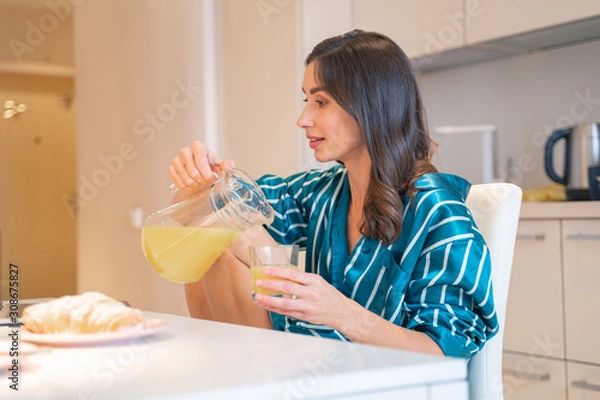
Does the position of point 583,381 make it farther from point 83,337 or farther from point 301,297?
point 83,337

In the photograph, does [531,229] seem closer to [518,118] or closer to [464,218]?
[518,118]

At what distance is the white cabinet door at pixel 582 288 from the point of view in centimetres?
210

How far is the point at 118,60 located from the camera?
4211 mm

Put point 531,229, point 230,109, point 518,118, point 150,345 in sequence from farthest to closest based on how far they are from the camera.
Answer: point 230,109, point 518,118, point 531,229, point 150,345

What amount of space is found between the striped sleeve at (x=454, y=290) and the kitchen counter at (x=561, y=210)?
0.96 meters

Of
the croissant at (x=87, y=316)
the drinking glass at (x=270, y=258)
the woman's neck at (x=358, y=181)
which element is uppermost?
the woman's neck at (x=358, y=181)

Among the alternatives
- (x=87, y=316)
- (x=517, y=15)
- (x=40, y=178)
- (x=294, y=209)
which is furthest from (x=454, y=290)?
(x=40, y=178)

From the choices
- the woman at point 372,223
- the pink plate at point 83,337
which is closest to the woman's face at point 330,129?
the woman at point 372,223

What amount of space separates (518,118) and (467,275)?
5.75 ft

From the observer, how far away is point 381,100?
1.46 m

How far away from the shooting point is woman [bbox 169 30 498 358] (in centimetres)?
119

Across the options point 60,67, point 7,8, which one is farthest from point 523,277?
point 7,8

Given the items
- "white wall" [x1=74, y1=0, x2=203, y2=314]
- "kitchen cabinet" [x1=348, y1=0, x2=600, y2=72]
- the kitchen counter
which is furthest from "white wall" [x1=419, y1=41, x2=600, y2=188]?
"white wall" [x1=74, y1=0, x2=203, y2=314]

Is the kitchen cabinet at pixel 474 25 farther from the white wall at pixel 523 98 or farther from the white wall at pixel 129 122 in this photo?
the white wall at pixel 129 122
